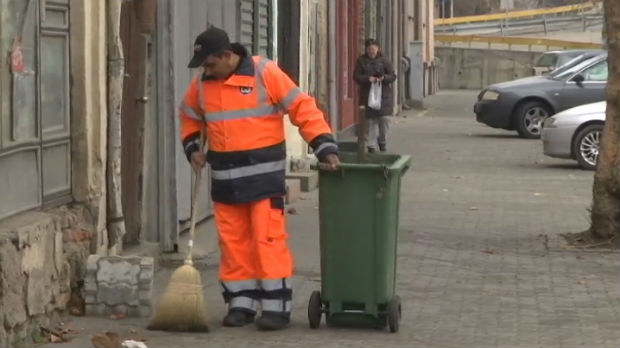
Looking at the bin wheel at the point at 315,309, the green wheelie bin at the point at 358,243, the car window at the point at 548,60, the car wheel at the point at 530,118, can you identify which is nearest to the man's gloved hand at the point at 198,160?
the green wheelie bin at the point at 358,243

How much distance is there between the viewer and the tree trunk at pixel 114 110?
992cm

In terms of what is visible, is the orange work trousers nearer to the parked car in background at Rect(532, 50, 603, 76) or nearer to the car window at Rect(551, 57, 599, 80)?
the car window at Rect(551, 57, 599, 80)

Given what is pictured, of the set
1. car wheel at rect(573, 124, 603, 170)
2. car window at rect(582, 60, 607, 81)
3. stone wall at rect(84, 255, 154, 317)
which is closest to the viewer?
stone wall at rect(84, 255, 154, 317)

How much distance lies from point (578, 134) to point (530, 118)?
19.6 feet

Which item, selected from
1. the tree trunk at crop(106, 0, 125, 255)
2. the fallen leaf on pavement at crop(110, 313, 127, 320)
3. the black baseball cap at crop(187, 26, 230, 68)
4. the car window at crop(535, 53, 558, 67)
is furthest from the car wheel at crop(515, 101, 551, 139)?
the black baseball cap at crop(187, 26, 230, 68)

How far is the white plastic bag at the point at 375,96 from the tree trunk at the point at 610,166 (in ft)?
30.7

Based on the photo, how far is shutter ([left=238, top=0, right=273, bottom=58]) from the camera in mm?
15595

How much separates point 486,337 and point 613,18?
4.62 meters

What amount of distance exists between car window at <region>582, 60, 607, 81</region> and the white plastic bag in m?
4.74

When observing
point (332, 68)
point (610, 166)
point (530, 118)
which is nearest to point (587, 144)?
point (332, 68)

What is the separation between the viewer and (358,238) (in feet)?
29.0

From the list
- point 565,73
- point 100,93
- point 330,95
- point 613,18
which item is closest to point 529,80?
point 565,73

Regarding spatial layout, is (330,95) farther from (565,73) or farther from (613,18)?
(613,18)

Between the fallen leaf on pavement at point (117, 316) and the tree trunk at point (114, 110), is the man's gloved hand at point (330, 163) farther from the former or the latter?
the tree trunk at point (114, 110)
